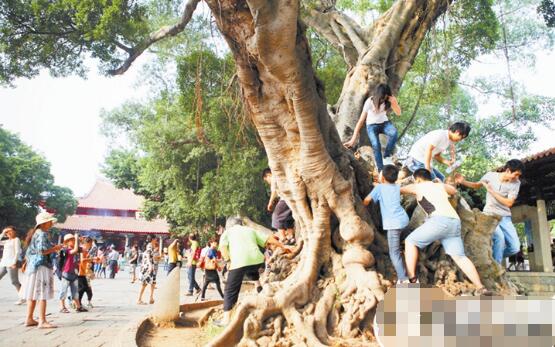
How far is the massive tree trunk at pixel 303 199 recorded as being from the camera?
4.05 m

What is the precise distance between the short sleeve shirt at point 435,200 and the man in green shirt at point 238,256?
6.72 feet

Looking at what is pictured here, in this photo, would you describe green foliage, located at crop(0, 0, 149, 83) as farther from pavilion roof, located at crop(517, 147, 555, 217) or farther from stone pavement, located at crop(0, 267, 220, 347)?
pavilion roof, located at crop(517, 147, 555, 217)

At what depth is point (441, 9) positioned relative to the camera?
8023 mm

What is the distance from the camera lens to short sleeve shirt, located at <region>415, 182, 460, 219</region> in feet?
14.3

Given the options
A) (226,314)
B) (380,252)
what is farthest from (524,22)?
(226,314)

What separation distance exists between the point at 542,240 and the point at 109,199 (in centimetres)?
3799

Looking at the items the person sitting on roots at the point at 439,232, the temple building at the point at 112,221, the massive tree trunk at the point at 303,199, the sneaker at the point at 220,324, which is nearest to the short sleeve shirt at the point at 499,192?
the massive tree trunk at the point at 303,199

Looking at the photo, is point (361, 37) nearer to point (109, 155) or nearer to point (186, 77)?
point (186, 77)

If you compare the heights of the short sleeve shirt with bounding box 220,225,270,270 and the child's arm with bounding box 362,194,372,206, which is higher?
the child's arm with bounding box 362,194,372,206

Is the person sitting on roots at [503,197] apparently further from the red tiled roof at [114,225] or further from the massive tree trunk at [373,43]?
the red tiled roof at [114,225]

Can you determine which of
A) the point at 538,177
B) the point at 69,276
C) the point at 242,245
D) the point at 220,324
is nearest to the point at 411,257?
the point at 242,245

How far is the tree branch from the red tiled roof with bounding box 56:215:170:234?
2728 centimetres

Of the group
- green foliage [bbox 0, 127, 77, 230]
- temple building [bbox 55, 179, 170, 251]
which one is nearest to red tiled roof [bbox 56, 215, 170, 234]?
temple building [bbox 55, 179, 170, 251]

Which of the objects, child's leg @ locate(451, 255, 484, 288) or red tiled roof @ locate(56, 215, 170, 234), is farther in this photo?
red tiled roof @ locate(56, 215, 170, 234)
